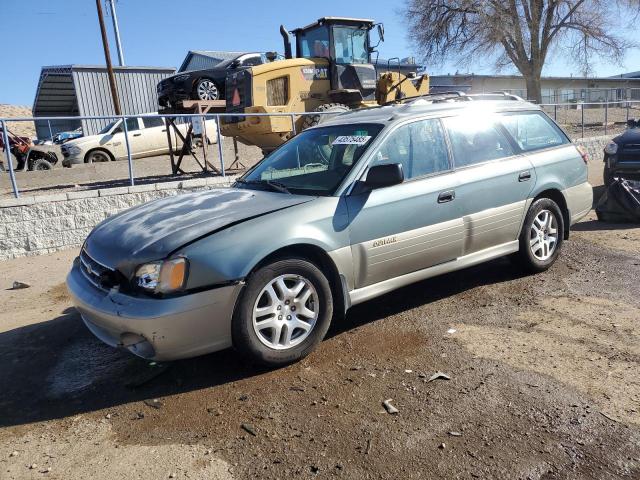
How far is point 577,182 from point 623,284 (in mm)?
1162

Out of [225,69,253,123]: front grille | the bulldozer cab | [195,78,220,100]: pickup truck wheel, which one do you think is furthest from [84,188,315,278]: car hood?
[195,78,220,100]: pickup truck wheel

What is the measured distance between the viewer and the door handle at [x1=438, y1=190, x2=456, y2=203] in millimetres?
4188

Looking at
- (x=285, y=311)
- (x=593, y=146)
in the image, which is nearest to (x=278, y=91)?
(x=285, y=311)

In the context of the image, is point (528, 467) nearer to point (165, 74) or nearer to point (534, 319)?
point (534, 319)

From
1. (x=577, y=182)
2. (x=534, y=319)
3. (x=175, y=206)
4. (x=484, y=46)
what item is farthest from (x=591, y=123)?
(x=175, y=206)

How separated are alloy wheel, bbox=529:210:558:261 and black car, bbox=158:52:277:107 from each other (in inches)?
436

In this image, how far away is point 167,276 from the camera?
10.0 ft

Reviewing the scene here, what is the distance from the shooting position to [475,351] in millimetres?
3592

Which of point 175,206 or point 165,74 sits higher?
point 165,74

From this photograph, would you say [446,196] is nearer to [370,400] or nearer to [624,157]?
[370,400]

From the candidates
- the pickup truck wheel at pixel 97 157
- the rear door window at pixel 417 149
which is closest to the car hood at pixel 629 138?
the rear door window at pixel 417 149

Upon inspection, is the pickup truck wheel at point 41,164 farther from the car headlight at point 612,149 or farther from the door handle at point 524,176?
the door handle at point 524,176

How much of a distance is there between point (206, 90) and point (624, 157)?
1084 cm

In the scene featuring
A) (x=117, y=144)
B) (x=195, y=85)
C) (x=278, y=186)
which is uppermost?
(x=195, y=85)
